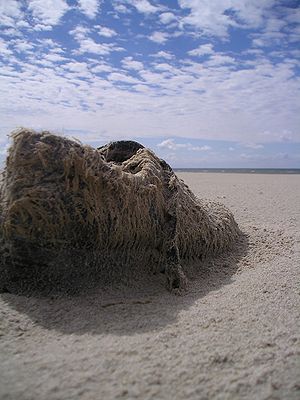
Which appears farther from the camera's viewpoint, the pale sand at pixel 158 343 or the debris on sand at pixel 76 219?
the debris on sand at pixel 76 219

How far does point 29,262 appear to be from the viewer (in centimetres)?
262

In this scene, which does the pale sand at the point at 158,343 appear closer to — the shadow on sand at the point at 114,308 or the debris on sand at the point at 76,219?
the shadow on sand at the point at 114,308

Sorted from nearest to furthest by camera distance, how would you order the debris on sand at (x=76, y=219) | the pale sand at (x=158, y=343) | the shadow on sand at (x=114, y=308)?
the pale sand at (x=158, y=343) → the shadow on sand at (x=114, y=308) → the debris on sand at (x=76, y=219)

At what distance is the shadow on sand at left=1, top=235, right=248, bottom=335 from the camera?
2.34 meters

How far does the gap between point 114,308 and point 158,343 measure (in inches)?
22.0

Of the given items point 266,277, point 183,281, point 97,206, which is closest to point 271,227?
point 266,277

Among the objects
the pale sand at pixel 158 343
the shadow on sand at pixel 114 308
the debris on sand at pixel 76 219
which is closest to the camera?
the pale sand at pixel 158 343

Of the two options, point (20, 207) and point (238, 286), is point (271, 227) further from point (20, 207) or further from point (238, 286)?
point (20, 207)

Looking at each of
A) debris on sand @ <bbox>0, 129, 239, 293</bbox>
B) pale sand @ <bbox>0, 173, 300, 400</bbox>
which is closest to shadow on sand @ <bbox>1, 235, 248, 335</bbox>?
pale sand @ <bbox>0, 173, 300, 400</bbox>

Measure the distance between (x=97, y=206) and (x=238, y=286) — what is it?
4.99ft

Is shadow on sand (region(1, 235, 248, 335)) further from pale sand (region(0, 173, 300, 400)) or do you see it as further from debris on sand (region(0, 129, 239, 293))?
debris on sand (region(0, 129, 239, 293))

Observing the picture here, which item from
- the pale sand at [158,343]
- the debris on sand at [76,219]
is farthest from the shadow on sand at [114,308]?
the debris on sand at [76,219]

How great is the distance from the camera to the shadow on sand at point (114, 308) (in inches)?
92.3

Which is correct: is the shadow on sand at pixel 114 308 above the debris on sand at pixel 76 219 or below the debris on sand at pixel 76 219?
below
